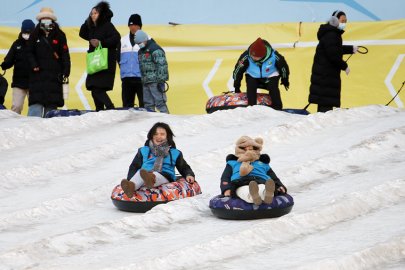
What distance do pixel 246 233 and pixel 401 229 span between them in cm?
117

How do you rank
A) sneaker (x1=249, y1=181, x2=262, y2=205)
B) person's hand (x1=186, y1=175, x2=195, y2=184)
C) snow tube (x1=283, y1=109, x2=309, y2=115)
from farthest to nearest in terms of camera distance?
1. snow tube (x1=283, y1=109, x2=309, y2=115)
2. person's hand (x1=186, y1=175, x2=195, y2=184)
3. sneaker (x1=249, y1=181, x2=262, y2=205)

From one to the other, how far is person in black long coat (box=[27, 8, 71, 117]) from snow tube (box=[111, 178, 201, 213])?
189 inches

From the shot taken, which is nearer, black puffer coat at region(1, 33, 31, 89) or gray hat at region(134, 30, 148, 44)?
gray hat at region(134, 30, 148, 44)

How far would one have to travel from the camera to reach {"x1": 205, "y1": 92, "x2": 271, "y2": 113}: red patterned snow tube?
51.7ft

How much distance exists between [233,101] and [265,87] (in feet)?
1.84

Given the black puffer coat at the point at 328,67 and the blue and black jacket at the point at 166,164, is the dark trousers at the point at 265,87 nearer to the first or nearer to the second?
the black puffer coat at the point at 328,67

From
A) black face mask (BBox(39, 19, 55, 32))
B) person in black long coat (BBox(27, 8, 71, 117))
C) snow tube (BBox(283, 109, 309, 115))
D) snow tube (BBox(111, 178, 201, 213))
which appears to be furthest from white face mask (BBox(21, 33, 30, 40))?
snow tube (BBox(111, 178, 201, 213))

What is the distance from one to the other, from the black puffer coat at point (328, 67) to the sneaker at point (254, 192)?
5.33 meters

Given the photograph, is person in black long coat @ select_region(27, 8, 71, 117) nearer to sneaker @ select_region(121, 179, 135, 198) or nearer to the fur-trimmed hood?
the fur-trimmed hood

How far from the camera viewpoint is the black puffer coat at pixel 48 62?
1539 centimetres

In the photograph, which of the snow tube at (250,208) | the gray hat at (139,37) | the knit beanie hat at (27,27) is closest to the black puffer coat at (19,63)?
the knit beanie hat at (27,27)

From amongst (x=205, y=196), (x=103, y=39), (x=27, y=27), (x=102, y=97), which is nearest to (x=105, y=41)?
(x=103, y=39)

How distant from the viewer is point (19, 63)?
16453 mm

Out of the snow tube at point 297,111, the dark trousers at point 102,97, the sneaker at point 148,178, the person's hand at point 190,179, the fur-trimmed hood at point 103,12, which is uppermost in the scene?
the fur-trimmed hood at point 103,12
